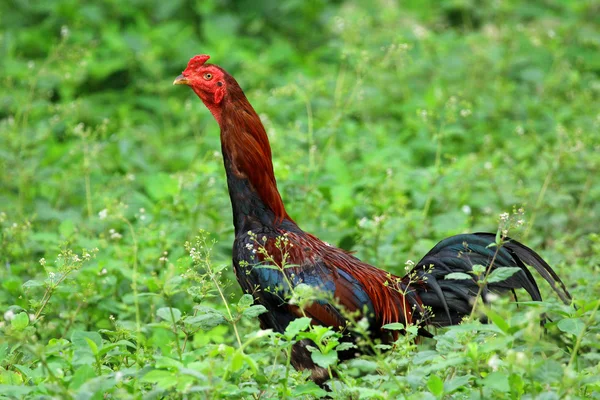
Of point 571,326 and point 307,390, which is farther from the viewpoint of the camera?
point 571,326

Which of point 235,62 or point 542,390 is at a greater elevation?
point 235,62

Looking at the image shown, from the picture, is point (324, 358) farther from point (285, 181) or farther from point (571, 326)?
point (285, 181)

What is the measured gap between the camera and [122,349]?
3.58m

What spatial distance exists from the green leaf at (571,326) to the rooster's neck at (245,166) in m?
1.56

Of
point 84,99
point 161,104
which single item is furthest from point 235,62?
point 84,99

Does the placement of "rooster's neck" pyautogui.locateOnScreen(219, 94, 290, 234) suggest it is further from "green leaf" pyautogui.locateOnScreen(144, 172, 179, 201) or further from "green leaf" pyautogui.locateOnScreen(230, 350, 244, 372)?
"green leaf" pyautogui.locateOnScreen(144, 172, 179, 201)

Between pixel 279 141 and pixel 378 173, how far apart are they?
80cm

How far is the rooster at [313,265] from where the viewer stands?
3971 mm

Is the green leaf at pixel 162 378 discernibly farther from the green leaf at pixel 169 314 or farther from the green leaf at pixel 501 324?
the green leaf at pixel 501 324

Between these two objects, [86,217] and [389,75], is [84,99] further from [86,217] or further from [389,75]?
[389,75]

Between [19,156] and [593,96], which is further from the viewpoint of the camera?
[593,96]

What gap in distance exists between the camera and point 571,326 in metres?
3.30

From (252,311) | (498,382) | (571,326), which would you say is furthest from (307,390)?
(571,326)

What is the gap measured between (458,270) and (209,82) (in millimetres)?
1588
